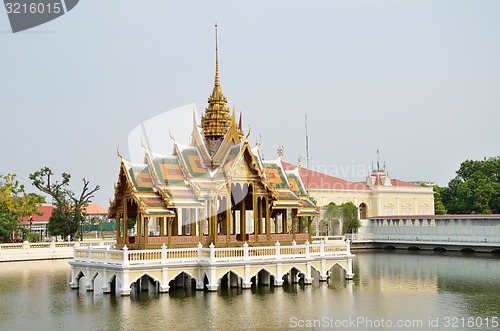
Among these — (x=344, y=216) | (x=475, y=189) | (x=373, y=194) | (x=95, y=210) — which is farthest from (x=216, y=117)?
(x=95, y=210)

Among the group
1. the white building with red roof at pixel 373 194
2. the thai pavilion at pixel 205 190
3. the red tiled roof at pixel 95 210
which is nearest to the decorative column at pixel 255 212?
the thai pavilion at pixel 205 190

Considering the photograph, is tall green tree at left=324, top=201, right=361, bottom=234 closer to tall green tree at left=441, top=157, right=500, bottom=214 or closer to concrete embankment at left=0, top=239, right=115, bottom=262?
tall green tree at left=441, top=157, right=500, bottom=214

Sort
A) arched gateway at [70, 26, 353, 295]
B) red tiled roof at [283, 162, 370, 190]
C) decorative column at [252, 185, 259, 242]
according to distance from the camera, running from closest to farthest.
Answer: arched gateway at [70, 26, 353, 295], decorative column at [252, 185, 259, 242], red tiled roof at [283, 162, 370, 190]

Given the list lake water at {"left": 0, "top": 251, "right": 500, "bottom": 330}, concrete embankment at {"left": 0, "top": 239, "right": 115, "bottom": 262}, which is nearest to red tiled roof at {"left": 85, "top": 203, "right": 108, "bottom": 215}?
concrete embankment at {"left": 0, "top": 239, "right": 115, "bottom": 262}

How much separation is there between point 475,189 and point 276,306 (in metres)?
54.2

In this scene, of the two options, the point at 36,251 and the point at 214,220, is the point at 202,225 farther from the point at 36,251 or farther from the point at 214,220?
the point at 36,251

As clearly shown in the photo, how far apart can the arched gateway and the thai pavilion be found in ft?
0.13

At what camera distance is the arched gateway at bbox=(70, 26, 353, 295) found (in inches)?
907

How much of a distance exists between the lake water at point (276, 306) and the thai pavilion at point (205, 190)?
8.37 ft

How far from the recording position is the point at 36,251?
43156mm

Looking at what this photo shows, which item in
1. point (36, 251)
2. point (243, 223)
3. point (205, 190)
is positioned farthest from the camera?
point (36, 251)

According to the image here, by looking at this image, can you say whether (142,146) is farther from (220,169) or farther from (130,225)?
(130,225)

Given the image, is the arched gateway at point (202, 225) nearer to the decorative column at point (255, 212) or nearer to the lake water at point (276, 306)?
the decorative column at point (255, 212)

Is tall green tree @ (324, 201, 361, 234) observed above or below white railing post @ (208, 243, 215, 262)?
above
